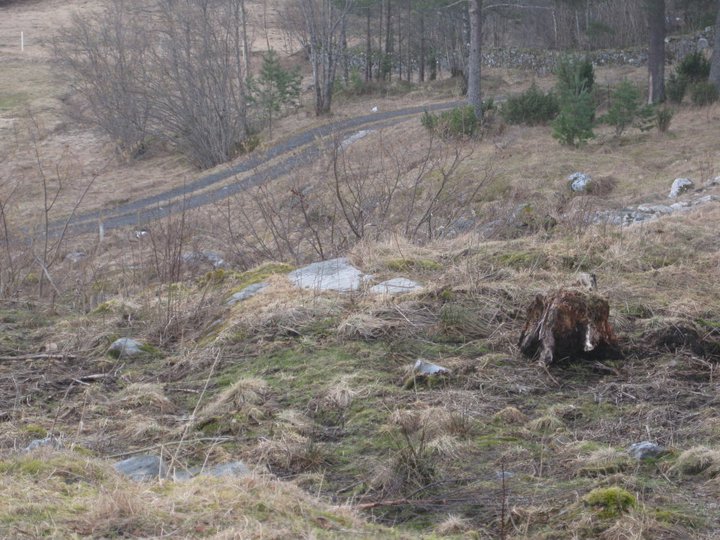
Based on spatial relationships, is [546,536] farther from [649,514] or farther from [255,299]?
[255,299]

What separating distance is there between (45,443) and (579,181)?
13663 mm

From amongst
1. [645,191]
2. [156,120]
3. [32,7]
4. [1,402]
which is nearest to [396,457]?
[1,402]

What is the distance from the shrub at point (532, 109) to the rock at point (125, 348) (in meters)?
19.0

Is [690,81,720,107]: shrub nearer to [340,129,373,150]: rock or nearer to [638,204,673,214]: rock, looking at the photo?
[340,129,373,150]: rock

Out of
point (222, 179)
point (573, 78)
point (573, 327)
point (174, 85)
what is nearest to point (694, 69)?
point (573, 78)

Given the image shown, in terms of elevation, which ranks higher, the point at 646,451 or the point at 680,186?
the point at 646,451

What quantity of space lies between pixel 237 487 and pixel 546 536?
1.09 meters

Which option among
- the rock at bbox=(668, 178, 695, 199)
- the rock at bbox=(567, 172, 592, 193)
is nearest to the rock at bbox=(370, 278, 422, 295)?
the rock at bbox=(668, 178, 695, 199)

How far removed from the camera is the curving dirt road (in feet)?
62.5

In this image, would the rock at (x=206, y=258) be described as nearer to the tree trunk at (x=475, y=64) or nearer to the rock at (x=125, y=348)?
the rock at (x=125, y=348)

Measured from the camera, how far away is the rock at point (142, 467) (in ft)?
11.2

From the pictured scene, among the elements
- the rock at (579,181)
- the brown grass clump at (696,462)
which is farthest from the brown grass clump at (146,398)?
the rock at (579,181)

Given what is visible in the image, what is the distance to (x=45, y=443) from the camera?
3.86 meters

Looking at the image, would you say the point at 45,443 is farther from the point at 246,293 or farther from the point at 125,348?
the point at 246,293
